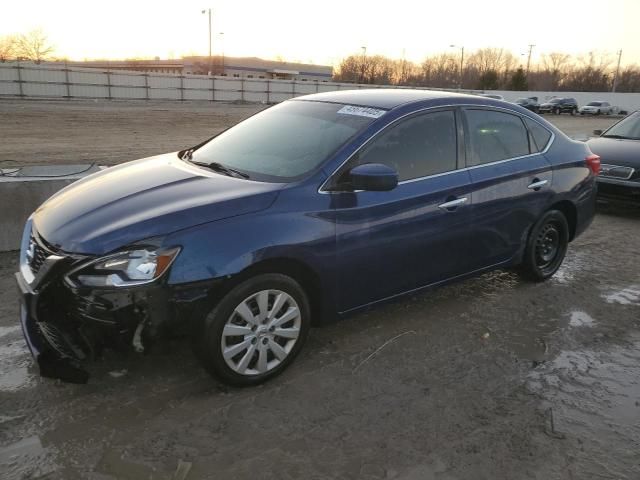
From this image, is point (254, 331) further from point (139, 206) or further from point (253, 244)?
point (139, 206)

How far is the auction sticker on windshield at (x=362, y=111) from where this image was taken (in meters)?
4.00

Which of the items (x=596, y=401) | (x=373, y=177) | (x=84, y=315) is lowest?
(x=596, y=401)

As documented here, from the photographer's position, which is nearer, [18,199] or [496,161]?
[496,161]

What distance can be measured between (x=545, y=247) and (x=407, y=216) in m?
2.15

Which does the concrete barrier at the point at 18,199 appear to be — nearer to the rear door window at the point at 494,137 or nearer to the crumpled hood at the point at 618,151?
the rear door window at the point at 494,137

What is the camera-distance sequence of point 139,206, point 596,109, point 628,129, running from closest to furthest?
1. point 139,206
2. point 628,129
3. point 596,109

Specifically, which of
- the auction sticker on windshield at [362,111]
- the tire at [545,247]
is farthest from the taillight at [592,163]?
the auction sticker on windshield at [362,111]

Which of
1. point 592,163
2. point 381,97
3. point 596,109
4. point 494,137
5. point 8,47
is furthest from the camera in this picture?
point 8,47

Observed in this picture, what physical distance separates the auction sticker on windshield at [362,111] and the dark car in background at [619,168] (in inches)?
225

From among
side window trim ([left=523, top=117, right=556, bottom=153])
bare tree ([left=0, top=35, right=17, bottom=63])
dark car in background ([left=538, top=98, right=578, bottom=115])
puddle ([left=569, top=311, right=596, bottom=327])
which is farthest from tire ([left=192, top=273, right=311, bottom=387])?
bare tree ([left=0, top=35, right=17, bottom=63])

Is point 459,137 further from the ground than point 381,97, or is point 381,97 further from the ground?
point 381,97

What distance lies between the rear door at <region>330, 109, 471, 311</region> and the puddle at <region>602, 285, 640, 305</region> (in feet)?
5.68

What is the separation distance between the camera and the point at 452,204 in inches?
165

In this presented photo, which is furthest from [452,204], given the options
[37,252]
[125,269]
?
[37,252]
